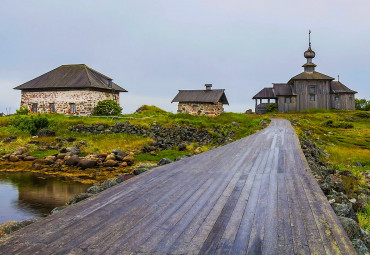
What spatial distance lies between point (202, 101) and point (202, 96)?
0.91 metres

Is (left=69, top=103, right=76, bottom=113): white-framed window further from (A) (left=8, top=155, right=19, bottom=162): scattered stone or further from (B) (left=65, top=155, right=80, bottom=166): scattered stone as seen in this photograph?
(B) (left=65, top=155, right=80, bottom=166): scattered stone

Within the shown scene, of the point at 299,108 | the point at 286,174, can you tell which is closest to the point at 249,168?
the point at 286,174

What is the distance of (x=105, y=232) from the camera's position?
187 inches

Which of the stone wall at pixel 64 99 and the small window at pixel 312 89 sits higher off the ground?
the small window at pixel 312 89

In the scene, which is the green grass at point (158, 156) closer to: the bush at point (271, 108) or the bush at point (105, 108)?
the bush at point (105, 108)

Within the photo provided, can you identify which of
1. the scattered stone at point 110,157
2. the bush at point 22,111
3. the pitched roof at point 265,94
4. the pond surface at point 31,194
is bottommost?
the pond surface at point 31,194

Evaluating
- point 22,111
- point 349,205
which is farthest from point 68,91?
point 349,205

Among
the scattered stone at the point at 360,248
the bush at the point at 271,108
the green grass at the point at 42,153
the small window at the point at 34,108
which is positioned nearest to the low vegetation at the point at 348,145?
the scattered stone at the point at 360,248

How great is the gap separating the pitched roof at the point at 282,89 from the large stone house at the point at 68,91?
79.9 feet

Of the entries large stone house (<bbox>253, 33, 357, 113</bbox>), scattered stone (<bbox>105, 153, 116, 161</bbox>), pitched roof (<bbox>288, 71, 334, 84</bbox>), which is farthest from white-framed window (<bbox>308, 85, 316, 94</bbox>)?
scattered stone (<bbox>105, 153, 116, 161</bbox>)

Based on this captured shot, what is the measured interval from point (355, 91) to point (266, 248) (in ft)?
174

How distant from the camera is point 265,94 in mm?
51781

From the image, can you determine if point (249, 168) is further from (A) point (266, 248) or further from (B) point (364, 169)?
(B) point (364, 169)

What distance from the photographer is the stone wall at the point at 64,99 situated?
35906mm
